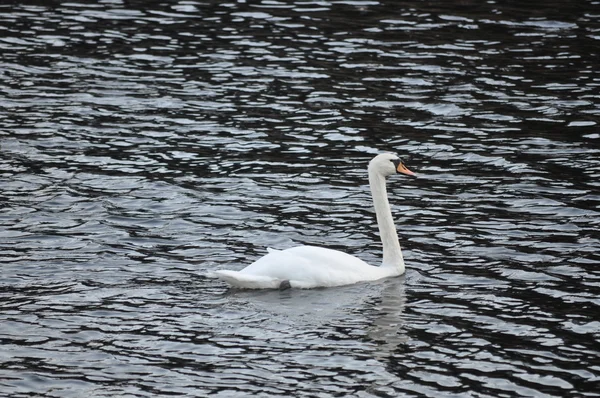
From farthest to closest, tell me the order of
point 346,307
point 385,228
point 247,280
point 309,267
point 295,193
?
point 295,193, point 385,228, point 309,267, point 247,280, point 346,307

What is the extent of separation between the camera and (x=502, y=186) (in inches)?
619

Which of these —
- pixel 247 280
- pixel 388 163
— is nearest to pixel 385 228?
pixel 388 163

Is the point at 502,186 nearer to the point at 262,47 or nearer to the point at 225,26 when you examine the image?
the point at 262,47

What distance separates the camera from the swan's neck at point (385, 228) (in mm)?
12930

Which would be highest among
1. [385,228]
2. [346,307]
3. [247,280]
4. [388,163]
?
[388,163]

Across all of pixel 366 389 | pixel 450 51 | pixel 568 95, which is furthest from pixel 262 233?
pixel 450 51

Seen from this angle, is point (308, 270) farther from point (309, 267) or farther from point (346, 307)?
point (346, 307)

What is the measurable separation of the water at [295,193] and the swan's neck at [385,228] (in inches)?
10.6

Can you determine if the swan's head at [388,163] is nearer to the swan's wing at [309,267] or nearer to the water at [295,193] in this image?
the water at [295,193]

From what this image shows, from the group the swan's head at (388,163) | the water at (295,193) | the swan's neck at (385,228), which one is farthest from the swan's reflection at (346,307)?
the swan's head at (388,163)

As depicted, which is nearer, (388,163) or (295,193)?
(388,163)

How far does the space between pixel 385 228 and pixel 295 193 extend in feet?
8.92

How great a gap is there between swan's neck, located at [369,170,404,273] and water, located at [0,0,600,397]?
0.89 ft

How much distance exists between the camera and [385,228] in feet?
43.5
